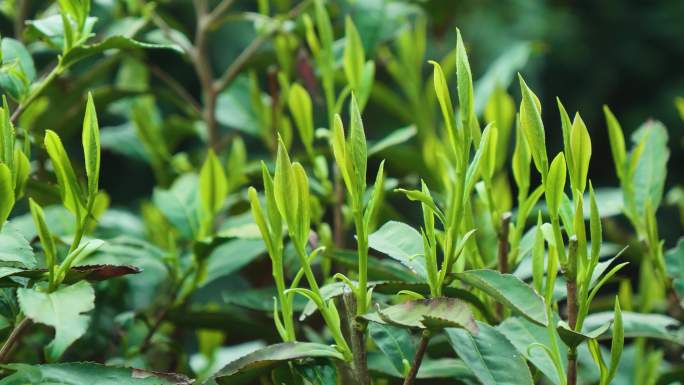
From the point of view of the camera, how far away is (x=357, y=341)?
57cm

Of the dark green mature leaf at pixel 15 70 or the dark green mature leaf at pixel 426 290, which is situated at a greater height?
the dark green mature leaf at pixel 15 70

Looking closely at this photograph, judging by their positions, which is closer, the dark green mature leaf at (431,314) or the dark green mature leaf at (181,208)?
the dark green mature leaf at (431,314)

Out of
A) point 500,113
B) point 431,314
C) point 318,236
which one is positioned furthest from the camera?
point 500,113

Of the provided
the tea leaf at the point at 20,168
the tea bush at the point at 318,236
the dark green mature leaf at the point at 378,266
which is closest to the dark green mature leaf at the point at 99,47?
the tea bush at the point at 318,236

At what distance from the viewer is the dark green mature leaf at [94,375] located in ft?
1.76

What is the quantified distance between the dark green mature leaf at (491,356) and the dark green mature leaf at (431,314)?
6 centimetres

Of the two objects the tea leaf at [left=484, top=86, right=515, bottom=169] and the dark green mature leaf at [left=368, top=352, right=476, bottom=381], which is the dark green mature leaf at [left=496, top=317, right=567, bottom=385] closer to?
the dark green mature leaf at [left=368, top=352, right=476, bottom=381]

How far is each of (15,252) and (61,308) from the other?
57 mm

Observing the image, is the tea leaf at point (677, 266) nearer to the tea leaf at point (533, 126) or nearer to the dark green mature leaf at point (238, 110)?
the tea leaf at point (533, 126)

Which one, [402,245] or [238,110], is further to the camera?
[238,110]

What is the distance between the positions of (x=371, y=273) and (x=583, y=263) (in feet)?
0.81

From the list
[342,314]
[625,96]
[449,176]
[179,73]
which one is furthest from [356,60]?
[625,96]

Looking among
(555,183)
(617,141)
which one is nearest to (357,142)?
(555,183)

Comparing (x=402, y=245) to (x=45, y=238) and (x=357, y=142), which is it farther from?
(x=45, y=238)
